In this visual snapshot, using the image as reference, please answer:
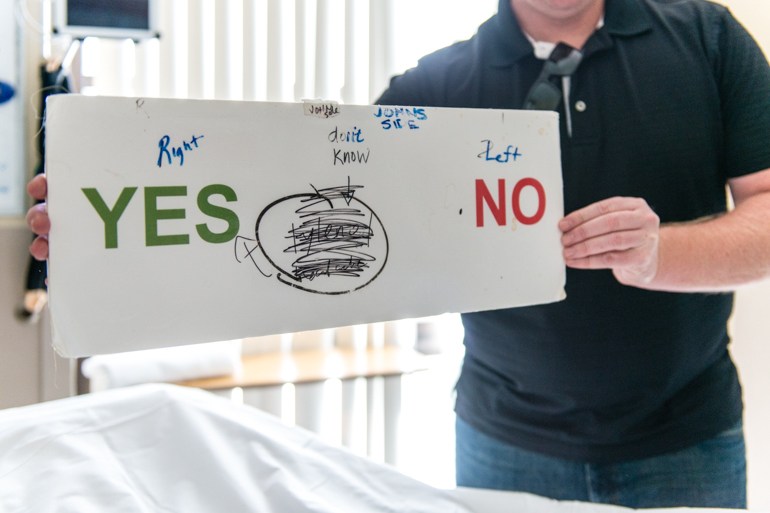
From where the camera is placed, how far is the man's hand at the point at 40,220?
55cm

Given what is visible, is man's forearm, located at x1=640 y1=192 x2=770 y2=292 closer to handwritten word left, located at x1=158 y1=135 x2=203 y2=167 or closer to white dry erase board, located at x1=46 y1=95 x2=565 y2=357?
white dry erase board, located at x1=46 y1=95 x2=565 y2=357

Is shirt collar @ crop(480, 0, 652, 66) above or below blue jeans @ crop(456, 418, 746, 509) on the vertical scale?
above

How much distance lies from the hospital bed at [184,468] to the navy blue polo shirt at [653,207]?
0.21 meters

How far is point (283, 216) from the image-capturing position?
2.10 feet

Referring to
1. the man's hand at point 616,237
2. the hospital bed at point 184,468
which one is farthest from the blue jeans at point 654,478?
the man's hand at point 616,237

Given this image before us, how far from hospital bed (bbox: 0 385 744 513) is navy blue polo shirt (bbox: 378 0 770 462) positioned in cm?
21

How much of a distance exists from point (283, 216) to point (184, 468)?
338 millimetres

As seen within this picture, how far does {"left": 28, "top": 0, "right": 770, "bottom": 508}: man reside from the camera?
35.5 inches

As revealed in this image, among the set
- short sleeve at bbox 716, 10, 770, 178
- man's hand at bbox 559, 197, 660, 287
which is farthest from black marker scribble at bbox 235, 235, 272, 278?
short sleeve at bbox 716, 10, 770, 178

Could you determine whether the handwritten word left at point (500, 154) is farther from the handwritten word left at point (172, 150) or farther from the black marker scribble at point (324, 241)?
the handwritten word left at point (172, 150)

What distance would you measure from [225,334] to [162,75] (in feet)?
4.61

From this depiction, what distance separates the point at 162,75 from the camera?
5.86 feet

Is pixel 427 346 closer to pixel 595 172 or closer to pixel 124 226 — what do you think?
pixel 595 172

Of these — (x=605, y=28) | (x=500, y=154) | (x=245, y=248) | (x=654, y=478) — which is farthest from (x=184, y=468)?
(x=605, y=28)
